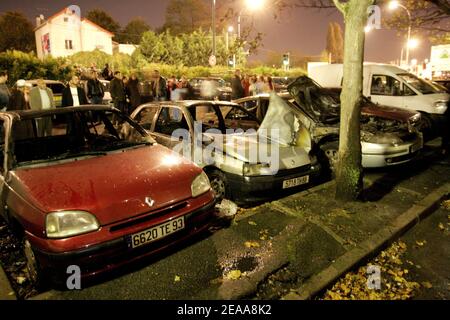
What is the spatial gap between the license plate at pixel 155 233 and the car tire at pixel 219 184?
1.71 m

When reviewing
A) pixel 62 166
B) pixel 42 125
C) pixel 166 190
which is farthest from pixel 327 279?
pixel 42 125

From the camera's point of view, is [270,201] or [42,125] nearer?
[42,125]

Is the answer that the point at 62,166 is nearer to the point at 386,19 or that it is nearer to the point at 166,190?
the point at 166,190

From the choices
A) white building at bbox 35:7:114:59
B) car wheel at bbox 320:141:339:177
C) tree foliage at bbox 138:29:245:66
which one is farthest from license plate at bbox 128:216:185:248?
white building at bbox 35:7:114:59

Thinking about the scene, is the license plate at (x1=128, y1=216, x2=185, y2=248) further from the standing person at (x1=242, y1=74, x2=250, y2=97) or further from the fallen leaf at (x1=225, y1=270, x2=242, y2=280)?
the standing person at (x1=242, y1=74, x2=250, y2=97)

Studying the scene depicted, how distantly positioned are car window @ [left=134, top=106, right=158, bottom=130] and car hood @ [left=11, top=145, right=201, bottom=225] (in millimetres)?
2230

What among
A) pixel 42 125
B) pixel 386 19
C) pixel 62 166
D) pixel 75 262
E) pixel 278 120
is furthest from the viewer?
pixel 386 19

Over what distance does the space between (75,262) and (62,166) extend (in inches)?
44.6

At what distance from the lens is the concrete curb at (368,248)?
3213 mm

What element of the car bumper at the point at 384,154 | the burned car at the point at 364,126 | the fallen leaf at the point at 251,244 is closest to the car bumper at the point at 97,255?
the fallen leaf at the point at 251,244

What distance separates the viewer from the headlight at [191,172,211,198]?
12.0ft

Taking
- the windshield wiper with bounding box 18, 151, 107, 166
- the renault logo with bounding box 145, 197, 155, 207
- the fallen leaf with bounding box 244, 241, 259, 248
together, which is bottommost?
the fallen leaf with bounding box 244, 241, 259, 248

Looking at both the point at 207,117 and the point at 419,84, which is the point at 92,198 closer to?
the point at 207,117

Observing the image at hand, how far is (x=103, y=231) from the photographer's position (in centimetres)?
297
